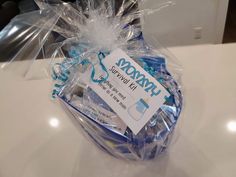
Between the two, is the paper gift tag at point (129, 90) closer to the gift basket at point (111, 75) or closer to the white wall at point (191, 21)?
the gift basket at point (111, 75)

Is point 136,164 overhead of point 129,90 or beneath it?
beneath

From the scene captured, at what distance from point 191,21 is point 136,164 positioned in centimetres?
87

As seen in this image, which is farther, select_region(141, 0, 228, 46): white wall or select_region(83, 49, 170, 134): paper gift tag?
select_region(141, 0, 228, 46): white wall

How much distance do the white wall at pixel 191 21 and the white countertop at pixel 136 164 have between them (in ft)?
1.99

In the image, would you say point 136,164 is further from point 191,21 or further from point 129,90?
point 191,21

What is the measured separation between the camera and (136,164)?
41cm

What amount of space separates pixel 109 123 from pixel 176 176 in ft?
0.41

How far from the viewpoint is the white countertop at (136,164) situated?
15.8 inches

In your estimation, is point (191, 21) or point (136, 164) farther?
point (191, 21)

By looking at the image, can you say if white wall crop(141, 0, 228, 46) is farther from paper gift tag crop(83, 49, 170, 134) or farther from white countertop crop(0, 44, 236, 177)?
paper gift tag crop(83, 49, 170, 134)

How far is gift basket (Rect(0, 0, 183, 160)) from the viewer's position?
1.15ft

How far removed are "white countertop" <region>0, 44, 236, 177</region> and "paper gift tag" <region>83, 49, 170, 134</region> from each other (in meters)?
0.10

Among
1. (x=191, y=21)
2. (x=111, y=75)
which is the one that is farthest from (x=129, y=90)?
(x=191, y=21)

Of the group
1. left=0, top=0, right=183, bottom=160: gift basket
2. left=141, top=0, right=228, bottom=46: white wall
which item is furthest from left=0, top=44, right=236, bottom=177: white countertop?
left=141, top=0, right=228, bottom=46: white wall
